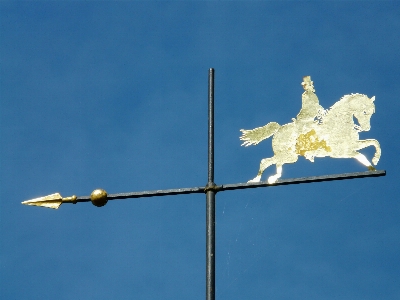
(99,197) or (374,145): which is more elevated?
(374,145)

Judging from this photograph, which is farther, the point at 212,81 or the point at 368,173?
the point at 212,81

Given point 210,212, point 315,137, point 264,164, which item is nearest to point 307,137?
point 315,137

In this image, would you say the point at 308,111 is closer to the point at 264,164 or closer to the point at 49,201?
the point at 264,164

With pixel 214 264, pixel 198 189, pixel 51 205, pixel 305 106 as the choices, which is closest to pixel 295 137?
pixel 305 106

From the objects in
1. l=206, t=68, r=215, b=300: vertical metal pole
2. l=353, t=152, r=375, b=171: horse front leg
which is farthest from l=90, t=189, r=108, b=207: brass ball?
l=353, t=152, r=375, b=171: horse front leg

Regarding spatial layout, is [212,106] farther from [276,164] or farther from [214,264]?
[214,264]

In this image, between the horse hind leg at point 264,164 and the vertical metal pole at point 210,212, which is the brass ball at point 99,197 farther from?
the horse hind leg at point 264,164

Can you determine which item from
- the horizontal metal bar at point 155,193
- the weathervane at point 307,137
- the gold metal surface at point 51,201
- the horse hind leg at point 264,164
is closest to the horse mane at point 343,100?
the weathervane at point 307,137
